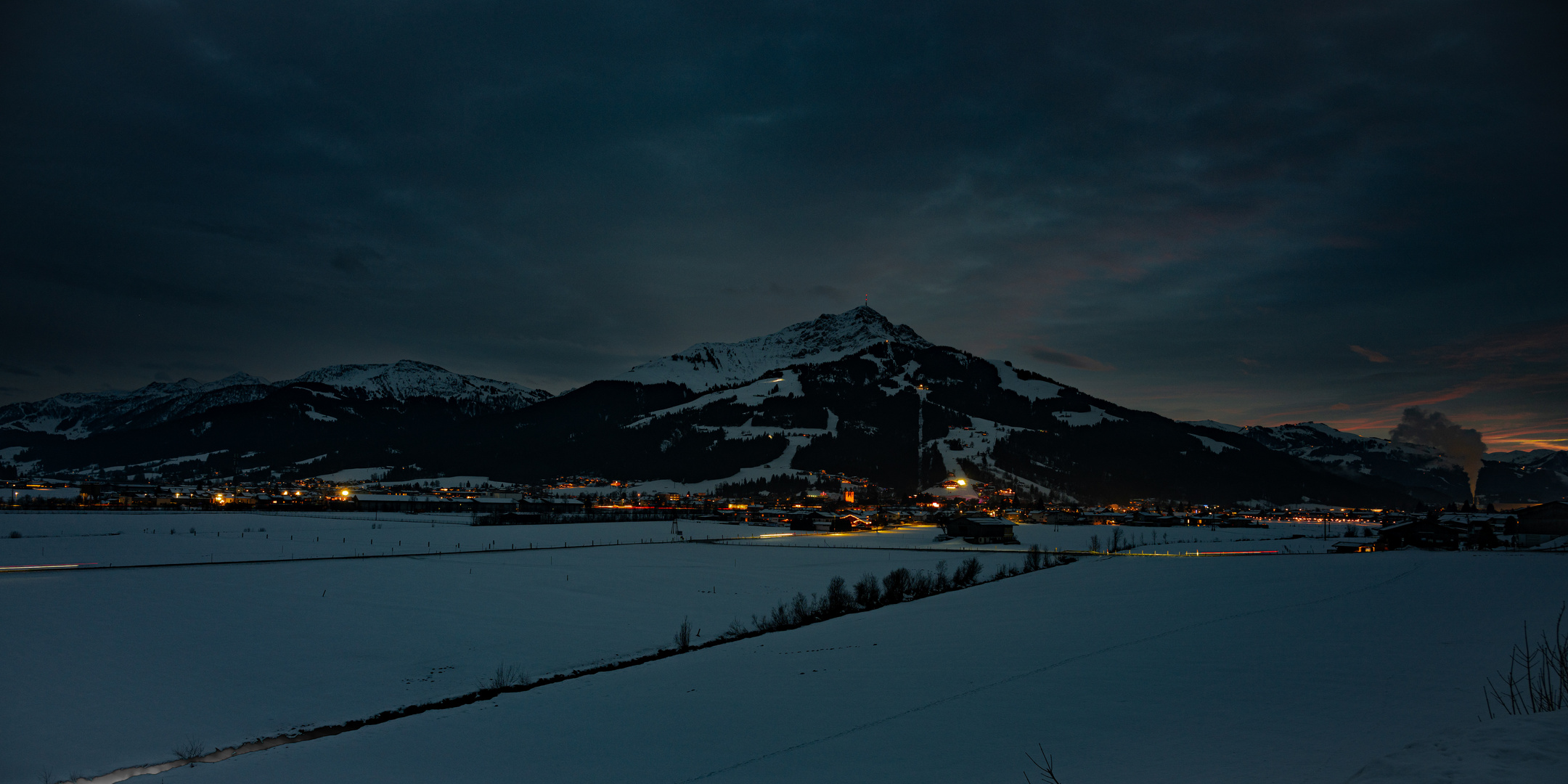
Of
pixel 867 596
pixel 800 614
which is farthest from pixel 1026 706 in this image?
pixel 867 596

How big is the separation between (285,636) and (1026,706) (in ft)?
94.6

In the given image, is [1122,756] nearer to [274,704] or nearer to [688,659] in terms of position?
[688,659]

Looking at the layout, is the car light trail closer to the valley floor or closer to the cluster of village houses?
the valley floor

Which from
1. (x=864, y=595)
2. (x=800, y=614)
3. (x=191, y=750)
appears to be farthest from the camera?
(x=864, y=595)

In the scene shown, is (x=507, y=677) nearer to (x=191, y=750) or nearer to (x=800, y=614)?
(x=191, y=750)

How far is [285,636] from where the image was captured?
29391mm

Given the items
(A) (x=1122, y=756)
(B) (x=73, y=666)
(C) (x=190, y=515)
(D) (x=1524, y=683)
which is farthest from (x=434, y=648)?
(C) (x=190, y=515)

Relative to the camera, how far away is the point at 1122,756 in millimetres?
11664

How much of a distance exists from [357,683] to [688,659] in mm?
10851

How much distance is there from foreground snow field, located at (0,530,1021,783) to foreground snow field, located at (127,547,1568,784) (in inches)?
97.5

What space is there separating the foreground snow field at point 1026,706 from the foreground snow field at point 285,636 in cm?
248

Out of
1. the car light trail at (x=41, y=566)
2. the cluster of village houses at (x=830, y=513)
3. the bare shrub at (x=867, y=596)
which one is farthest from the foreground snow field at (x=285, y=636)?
the cluster of village houses at (x=830, y=513)

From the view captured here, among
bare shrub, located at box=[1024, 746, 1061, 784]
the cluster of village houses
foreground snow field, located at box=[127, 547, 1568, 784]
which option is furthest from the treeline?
the cluster of village houses

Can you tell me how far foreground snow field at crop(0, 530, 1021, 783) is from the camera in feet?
65.9
